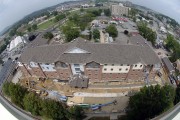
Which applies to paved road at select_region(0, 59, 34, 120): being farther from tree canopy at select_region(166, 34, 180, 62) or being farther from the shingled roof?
tree canopy at select_region(166, 34, 180, 62)

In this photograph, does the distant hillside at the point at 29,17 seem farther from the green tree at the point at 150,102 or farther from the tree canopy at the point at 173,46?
the green tree at the point at 150,102

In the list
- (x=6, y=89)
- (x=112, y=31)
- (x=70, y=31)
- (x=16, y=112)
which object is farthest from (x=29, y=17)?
(x=112, y=31)

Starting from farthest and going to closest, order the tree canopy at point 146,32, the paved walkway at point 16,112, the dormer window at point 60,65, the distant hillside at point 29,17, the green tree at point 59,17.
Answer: the dormer window at point 60,65 < the green tree at point 59,17 < the tree canopy at point 146,32 < the distant hillside at point 29,17 < the paved walkway at point 16,112

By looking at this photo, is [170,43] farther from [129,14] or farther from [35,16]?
[35,16]

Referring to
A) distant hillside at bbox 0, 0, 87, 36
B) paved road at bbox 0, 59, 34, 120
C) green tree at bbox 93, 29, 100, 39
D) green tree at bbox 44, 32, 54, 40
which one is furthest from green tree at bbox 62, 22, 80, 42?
paved road at bbox 0, 59, 34, 120

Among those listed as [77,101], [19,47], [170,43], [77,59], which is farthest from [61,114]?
[170,43]

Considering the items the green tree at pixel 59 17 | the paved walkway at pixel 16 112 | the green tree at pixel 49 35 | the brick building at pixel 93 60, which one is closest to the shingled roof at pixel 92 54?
the brick building at pixel 93 60

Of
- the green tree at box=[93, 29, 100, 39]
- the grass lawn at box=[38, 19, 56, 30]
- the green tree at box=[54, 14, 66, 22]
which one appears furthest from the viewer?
the green tree at box=[93, 29, 100, 39]
